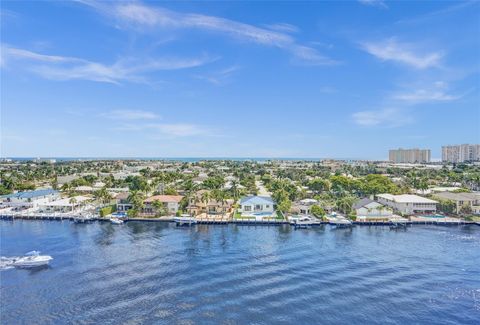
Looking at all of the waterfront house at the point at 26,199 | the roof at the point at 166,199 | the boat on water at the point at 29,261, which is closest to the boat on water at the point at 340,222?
the roof at the point at 166,199

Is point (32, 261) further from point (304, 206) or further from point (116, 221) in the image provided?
point (304, 206)

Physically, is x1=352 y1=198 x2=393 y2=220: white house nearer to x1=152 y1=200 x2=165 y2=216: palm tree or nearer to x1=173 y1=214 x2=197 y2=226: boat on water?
x1=173 y1=214 x2=197 y2=226: boat on water

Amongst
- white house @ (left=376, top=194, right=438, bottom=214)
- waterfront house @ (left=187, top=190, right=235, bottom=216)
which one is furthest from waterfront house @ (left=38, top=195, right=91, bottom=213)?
white house @ (left=376, top=194, right=438, bottom=214)

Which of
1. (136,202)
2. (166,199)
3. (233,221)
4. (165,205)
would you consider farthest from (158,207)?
(233,221)

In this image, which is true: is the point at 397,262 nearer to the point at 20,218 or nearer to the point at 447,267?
the point at 447,267

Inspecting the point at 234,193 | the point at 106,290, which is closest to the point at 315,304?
the point at 106,290

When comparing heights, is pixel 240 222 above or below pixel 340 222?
below
